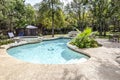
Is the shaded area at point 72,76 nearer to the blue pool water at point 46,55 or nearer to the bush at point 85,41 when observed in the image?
the blue pool water at point 46,55

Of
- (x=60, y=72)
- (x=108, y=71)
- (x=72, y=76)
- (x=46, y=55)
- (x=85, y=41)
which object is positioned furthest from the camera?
(x=85, y=41)

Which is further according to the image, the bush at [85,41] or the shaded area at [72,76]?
the bush at [85,41]

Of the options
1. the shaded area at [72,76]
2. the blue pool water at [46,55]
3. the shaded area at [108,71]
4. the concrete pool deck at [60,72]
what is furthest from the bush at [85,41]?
the shaded area at [72,76]

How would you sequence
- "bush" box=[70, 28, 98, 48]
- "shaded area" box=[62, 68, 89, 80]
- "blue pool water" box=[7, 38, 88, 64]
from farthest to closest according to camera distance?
"bush" box=[70, 28, 98, 48]
"blue pool water" box=[7, 38, 88, 64]
"shaded area" box=[62, 68, 89, 80]

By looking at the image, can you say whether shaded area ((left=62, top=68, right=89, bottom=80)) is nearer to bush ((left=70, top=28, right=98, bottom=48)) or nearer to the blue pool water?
the blue pool water

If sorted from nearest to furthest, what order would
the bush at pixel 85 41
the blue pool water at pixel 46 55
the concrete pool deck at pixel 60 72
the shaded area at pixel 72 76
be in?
the shaded area at pixel 72 76 < the concrete pool deck at pixel 60 72 < the blue pool water at pixel 46 55 < the bush at pixel 85 41

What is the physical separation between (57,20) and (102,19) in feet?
25.3

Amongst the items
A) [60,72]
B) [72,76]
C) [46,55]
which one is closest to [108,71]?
[72,76]

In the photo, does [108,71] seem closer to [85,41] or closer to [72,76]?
[72,76]

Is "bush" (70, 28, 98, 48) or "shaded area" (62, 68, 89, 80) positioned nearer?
"shaded area" (62, 68, 89, 80)

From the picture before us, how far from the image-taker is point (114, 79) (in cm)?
572

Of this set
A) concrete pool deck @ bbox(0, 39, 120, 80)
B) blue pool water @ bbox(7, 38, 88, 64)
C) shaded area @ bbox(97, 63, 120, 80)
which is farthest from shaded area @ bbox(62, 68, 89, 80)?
blue pool water @ bbox(7, 38, 88, 64)

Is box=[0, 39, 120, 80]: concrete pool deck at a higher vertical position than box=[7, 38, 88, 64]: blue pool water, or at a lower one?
higher

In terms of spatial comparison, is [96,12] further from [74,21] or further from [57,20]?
[74,21]
